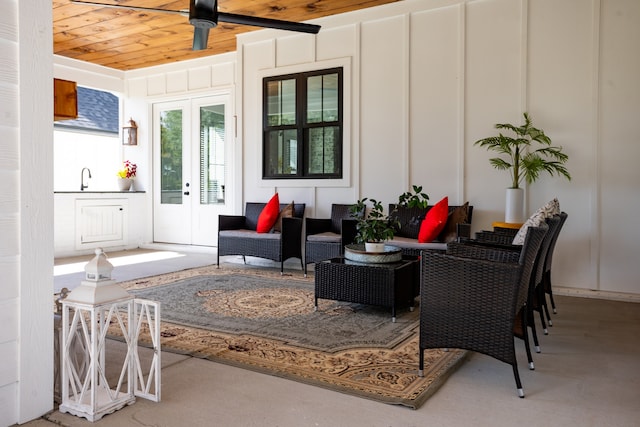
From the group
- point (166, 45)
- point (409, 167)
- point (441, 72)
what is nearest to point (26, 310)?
point (409, 167)

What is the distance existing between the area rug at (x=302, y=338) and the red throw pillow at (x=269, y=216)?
1.09m

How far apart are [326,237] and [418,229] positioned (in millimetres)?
955

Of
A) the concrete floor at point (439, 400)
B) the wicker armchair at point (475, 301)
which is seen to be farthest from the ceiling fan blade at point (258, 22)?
the concrete floor at point (439, 400)

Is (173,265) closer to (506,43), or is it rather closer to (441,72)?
(441,72)

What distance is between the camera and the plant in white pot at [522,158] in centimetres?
449

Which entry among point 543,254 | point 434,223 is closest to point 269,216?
point 434,223

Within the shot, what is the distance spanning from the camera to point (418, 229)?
16.5 feet

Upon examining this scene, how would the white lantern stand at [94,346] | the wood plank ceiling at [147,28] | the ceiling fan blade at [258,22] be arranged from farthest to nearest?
the wood plank ceiling at [147,28], the ceiling fan blade at [258,22], the white lantern stand at [94,346]

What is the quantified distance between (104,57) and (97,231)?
2.60 m

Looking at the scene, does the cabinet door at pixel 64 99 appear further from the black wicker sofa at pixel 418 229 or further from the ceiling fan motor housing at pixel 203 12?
the black wicker sofa at pixel 418 229

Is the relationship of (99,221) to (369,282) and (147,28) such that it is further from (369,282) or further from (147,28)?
(369,282)

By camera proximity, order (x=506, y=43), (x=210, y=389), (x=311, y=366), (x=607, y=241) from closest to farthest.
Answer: (x=210, y=389)
(x=311, y=366)
(x=607, y=241)
(x=506, y=43)

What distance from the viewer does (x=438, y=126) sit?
526 cm

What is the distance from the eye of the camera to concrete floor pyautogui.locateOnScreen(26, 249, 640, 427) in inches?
79.4
